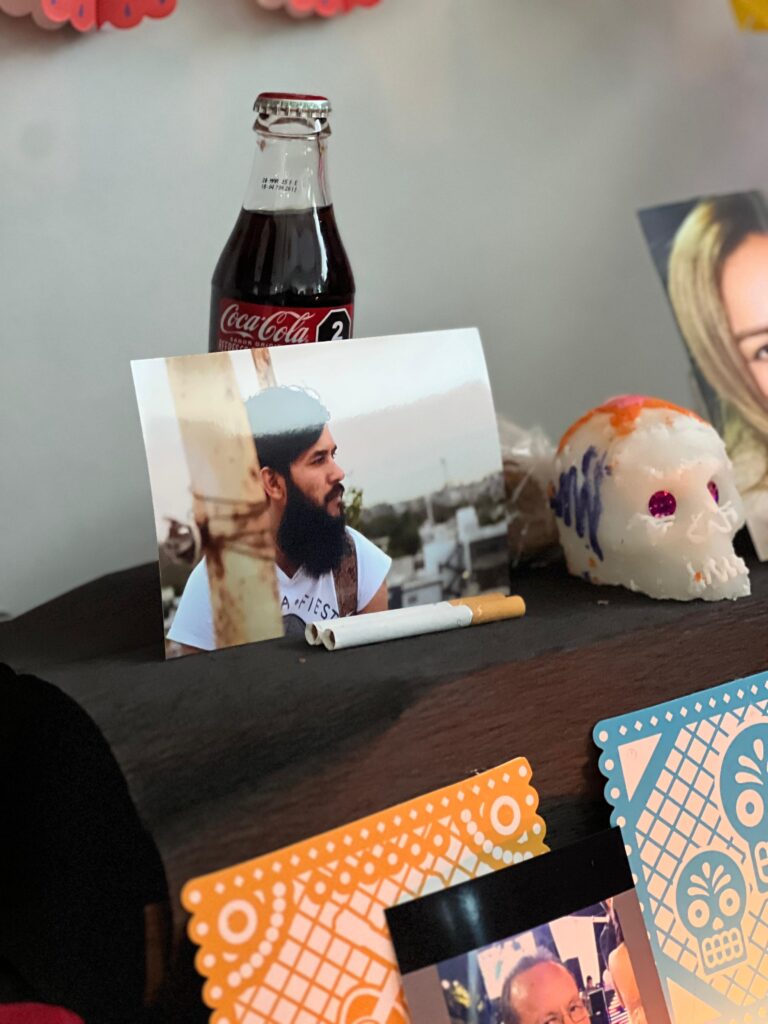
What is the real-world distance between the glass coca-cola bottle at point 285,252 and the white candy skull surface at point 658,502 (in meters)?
0.18

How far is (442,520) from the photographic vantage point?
0.68 meters

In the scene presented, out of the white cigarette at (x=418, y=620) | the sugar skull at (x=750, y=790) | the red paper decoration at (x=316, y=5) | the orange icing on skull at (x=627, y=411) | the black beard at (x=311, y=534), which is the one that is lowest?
the sugar skull at (x=750, y=790)

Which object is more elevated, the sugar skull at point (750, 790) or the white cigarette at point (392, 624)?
the white cigarette at point (392, 624)

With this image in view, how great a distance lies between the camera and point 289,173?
680 mm

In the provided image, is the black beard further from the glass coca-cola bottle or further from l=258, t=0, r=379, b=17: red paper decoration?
l=258, t=0, r=379, b=17: red paper decoration

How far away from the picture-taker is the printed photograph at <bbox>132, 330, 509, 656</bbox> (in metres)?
0.61

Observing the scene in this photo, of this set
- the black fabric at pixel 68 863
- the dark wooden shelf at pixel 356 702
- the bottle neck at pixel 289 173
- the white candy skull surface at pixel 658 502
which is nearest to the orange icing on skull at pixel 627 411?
the white candy skull surface at pixel 658 502

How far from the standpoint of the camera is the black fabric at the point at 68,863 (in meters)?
0.54

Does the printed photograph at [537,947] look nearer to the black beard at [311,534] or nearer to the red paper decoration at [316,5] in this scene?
the black beard at [311,534]

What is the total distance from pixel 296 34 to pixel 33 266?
0.27 m

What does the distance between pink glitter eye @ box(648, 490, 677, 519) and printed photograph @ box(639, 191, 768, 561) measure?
131 millimetres

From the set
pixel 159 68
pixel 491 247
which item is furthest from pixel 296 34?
pixel 491 247

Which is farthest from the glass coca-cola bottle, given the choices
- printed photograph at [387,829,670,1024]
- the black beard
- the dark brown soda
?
printed photograph at [387,829,670,1024]

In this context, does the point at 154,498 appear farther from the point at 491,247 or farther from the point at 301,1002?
the point at 491,247
